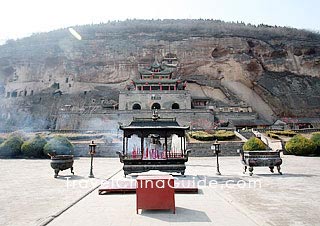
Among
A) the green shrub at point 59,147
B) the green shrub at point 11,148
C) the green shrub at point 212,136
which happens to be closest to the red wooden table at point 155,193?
the green shrub at point 59,147

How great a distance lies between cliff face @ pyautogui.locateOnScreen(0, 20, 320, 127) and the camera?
4872 centimetres

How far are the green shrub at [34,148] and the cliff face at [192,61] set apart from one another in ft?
94.2

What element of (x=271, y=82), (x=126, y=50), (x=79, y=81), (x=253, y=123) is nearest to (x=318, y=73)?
(x=271, y=82)

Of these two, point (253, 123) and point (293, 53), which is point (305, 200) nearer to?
point (253, 123)

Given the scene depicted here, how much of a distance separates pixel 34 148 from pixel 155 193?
19.4 metres

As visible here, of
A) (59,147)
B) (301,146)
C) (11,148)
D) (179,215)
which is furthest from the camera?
(11,148)

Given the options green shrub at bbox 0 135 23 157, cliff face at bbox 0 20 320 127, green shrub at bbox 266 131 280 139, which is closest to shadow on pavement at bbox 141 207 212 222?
green shrub at bbox 0 135 23 157

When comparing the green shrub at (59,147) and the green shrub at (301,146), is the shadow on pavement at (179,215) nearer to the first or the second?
the green shrub at (59,147)

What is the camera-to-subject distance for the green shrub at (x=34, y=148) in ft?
73.8

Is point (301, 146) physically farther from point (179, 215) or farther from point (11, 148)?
point (11, 148)

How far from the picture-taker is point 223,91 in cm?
4894

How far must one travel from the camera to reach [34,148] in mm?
22469

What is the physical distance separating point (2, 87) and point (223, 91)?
137 feet

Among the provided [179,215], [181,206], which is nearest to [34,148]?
[181,206]
